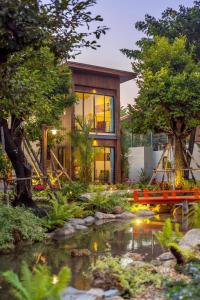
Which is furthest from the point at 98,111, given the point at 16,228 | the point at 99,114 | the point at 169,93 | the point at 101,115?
the point at 16,228

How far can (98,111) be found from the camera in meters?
25.3

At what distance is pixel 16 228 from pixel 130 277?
15.3 feet

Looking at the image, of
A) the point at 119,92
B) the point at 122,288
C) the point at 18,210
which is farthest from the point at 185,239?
the point at 119,92

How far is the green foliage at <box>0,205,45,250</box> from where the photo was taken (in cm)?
958

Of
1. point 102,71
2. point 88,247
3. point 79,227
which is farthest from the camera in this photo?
point 102,71

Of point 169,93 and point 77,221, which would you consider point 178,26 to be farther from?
point 77,221

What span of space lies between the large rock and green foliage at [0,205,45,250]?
0.49 meters

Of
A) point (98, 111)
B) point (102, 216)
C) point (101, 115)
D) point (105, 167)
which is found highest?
point (98, 111)

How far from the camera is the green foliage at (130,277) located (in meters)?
5.82

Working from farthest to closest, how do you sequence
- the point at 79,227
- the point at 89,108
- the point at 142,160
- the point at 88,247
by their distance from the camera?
the point at 142,160 → the point at 89,108 → the point at 79,227 → the point at 88,247

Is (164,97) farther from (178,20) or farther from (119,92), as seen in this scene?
(119,92)

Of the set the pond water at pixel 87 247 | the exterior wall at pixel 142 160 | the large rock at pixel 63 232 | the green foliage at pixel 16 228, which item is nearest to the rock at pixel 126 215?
the pond water at pixel 87 247

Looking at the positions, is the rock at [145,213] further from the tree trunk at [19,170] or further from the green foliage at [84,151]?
the green foliage at [84,151]

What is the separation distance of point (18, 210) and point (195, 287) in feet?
22.9
